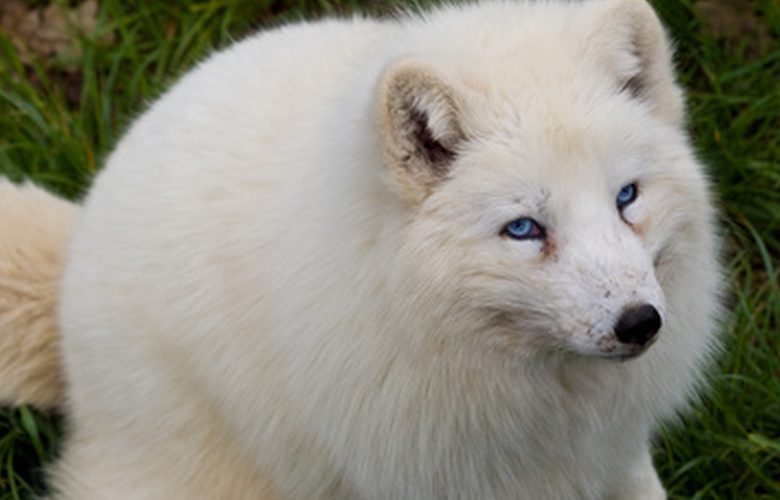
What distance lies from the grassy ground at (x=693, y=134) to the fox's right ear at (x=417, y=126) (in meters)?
1.42

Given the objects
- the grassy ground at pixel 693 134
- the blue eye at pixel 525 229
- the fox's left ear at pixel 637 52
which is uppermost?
the fox's left ear at pixel 637 52

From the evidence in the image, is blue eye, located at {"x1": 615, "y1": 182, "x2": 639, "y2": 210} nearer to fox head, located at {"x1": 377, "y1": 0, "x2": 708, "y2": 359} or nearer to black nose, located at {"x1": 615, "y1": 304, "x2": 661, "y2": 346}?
fox head, located at {"x1": 377, "y1": 0, "x2": 708, "y2": 359}

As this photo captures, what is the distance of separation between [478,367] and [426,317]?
166 mm

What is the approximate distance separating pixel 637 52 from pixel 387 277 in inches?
28.9

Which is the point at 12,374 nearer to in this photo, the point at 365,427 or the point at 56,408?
the point at 56,408

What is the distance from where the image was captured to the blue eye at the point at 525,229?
3.10 metres

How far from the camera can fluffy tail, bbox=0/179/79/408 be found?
421 centimetres

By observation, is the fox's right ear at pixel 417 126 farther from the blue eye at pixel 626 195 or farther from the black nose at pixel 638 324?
the black nose at pixel 638 324

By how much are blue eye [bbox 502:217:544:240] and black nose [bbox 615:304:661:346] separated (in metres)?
0.25

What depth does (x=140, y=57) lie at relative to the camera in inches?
216

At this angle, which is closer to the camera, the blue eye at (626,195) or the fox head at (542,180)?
the fox head at (542,180)

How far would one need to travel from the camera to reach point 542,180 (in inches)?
121

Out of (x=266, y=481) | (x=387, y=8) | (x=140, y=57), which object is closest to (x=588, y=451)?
(x=266, y=481)

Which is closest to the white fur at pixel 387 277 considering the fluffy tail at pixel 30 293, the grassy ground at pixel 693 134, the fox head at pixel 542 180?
the fox head at pixel 542 180
